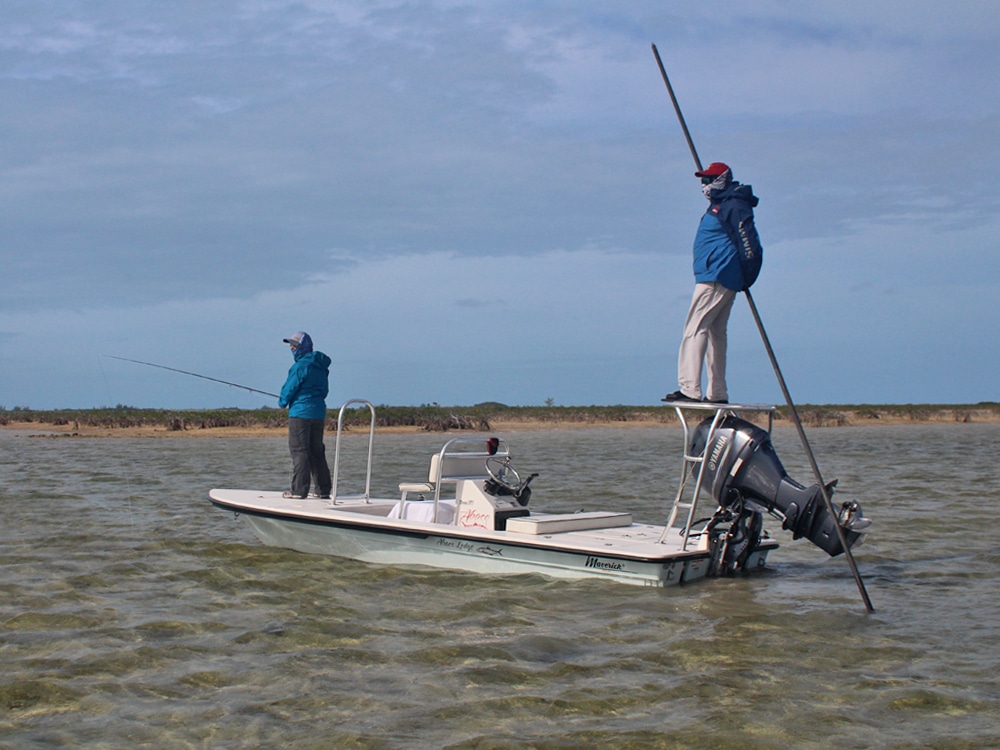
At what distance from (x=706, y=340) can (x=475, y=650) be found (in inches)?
137

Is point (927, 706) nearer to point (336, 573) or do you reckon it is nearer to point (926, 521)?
point (336, 573)

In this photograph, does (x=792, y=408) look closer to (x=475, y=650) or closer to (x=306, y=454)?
(x=475, y=650)

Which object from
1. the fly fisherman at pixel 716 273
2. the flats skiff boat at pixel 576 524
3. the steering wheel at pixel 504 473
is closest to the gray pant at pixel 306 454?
the flats skiff boat at pixel 576 524

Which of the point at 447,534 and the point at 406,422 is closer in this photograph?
the point at 447,534

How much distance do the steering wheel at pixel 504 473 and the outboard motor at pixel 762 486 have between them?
2183mm

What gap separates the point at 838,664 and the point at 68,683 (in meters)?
5.19

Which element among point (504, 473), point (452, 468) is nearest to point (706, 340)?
point (504, 473)

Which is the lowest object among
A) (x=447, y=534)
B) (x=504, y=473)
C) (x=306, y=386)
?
(x=447, y=534)

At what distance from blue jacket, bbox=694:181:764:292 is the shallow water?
281 cm

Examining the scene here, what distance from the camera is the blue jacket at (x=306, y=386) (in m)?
12.3

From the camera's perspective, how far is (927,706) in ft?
20.4

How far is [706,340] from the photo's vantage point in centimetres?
912

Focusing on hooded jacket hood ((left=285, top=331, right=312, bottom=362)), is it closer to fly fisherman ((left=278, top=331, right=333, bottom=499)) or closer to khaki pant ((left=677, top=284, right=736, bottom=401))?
fly fisherman ((left=278, top=331, right=333, bottom=499))

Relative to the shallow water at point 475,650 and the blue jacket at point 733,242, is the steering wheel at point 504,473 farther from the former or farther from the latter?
the blue jacket at point 733,242
